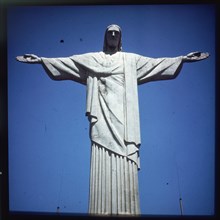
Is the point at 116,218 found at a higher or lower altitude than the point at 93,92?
lower

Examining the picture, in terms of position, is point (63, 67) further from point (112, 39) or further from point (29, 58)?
point (112, 39)

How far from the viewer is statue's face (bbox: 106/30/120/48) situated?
17.2ft

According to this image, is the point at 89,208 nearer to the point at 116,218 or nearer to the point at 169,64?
the point at 116,218

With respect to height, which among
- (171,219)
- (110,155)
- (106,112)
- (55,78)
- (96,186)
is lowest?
(171,219)

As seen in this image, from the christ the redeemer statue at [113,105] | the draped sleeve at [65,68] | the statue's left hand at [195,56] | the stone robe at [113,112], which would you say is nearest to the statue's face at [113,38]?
the christ the redeemer statue at [113,105]

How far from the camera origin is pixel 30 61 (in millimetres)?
5273

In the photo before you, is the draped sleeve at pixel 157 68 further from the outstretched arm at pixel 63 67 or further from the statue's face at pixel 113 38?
the outstretched arm at pixel 63 67

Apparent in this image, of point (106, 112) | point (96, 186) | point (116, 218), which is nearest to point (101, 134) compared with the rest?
point (106, 112)

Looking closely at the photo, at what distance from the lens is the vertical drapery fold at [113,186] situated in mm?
5008

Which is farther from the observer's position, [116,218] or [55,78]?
[55,78]

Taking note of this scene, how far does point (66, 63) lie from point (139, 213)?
1818 millimetres

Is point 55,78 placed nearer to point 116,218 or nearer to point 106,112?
point 106,112

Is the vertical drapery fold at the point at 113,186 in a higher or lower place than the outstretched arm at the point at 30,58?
Answer: lower

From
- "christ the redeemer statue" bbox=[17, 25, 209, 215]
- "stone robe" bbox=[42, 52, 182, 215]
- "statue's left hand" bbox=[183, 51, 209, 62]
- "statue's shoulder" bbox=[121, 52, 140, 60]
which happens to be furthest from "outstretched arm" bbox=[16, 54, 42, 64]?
"statue's left hand" bbox=[183, 51, 209, 62]
